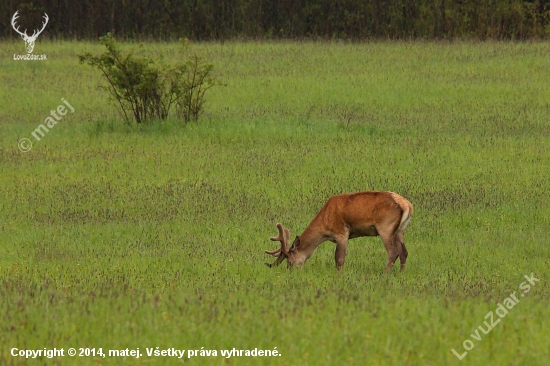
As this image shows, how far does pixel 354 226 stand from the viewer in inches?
469

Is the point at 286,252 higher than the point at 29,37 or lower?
lower

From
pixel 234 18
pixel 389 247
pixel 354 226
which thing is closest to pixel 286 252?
pixel 354 226

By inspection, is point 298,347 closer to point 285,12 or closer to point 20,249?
point 20,249

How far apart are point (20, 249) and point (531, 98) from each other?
17.4 meters

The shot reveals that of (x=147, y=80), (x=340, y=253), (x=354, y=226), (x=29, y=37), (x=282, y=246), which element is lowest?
(x=340, y=253)

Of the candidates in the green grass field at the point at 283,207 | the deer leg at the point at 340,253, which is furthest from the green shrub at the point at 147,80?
the deer leg at the point at 340,253

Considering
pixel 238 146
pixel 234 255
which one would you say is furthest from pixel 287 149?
pixel 234 255

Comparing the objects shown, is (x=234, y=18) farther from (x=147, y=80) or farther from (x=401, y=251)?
(x=401, y=251)

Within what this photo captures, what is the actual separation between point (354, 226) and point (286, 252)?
87 centimetres

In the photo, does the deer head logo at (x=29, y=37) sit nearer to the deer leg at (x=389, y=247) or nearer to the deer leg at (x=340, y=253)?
the deer leg at (x=340, y=253)

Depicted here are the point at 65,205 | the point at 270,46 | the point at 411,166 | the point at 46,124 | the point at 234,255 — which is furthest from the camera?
the point at 270,46

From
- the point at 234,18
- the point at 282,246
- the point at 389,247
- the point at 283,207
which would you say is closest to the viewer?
the point at 389,247

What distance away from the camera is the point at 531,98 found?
87.7 ft

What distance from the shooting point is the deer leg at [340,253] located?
11836mm
